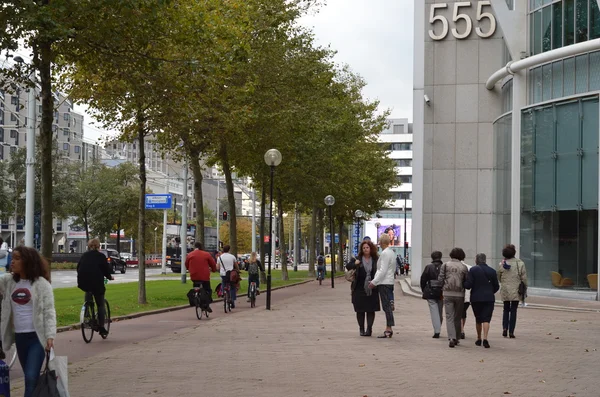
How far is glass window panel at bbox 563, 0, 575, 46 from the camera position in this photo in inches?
1230

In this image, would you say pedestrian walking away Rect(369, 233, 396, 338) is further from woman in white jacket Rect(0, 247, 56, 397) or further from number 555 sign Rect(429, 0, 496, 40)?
number 555 sign Rect(429, 0, 496, 40)

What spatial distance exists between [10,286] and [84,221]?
77037 millimetres

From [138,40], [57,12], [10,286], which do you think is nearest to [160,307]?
[138,40]

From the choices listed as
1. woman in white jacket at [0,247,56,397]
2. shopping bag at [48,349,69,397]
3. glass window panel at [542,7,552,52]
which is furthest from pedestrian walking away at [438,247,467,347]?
glass window panel at [542,7,552,52]

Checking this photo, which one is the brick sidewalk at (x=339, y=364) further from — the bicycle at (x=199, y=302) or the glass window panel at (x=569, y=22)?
the glass window panel at (x=569, y=22)

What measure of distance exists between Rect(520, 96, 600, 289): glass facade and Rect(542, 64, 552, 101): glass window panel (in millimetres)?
446

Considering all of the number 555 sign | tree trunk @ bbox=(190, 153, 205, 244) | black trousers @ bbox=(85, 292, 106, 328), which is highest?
the number 555 sign

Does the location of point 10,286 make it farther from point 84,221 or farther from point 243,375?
point 84,221

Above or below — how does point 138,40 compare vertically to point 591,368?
above

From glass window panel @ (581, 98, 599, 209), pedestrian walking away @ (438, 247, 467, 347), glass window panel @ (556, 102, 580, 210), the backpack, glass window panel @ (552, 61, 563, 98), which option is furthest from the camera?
glass window panel @ (552, 61, 563, 98)

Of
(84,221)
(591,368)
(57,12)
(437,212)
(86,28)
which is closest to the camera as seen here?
(591,368)

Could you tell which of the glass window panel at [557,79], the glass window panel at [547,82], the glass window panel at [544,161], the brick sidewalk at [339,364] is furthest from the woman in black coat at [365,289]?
the glass window panel at [547,82]

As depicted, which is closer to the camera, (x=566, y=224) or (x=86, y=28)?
(x=86, y=28)

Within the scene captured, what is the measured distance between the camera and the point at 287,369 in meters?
12.4
